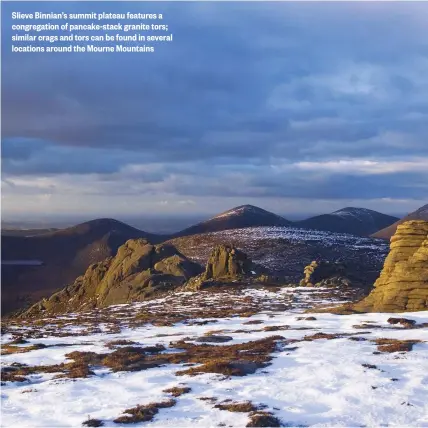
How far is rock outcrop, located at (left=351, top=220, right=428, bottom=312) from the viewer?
34969mm

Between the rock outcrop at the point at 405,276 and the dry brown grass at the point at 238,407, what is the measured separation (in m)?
22.5

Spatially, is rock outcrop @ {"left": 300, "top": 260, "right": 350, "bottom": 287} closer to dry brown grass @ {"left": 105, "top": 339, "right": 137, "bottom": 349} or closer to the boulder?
the boulder

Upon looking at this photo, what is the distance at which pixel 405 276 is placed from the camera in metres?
36.2

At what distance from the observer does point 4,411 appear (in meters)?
15.6

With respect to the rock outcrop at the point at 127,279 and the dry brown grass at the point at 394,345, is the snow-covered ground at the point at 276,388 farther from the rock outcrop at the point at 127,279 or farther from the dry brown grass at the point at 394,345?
the rock outcrop at the point at 127,279

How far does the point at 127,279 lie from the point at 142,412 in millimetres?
64578

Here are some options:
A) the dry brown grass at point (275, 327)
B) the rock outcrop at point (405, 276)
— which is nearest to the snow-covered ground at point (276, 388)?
the dry brown grass at point (275, 327)

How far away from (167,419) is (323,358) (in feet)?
27.2

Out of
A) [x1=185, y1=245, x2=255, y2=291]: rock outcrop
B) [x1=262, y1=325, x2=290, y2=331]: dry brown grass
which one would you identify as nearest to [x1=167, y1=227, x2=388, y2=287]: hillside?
[x1=185, y1=245, x2=255, y2=291]: rock outcrop

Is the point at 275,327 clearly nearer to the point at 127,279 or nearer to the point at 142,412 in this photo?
the point at 142,412

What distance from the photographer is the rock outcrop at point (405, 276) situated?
3497cm

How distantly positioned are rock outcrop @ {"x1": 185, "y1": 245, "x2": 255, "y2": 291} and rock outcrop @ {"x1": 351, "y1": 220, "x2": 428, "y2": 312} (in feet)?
110

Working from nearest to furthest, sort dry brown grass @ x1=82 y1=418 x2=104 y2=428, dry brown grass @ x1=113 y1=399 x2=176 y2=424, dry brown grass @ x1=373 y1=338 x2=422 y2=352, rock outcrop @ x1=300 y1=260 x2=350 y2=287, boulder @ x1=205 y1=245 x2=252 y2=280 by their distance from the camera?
dry brown grass @ x1=82 y1=418 x2=104 y2=428 → dry brown grass @ x1=113 y1=399 x2=176 y2=424 → dry brown grass @ x1=373 y1=338 x2=422 y2=352 → rock outcrop @ x1=300 y1=260 x2=350 y2=287 → boulder @ x1=205 y1=245 x2=252 y2=280

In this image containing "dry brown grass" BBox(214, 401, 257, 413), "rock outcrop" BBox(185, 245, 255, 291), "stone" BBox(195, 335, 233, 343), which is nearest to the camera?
"dry brown grass" BBox(214, 401, 257, 413)
